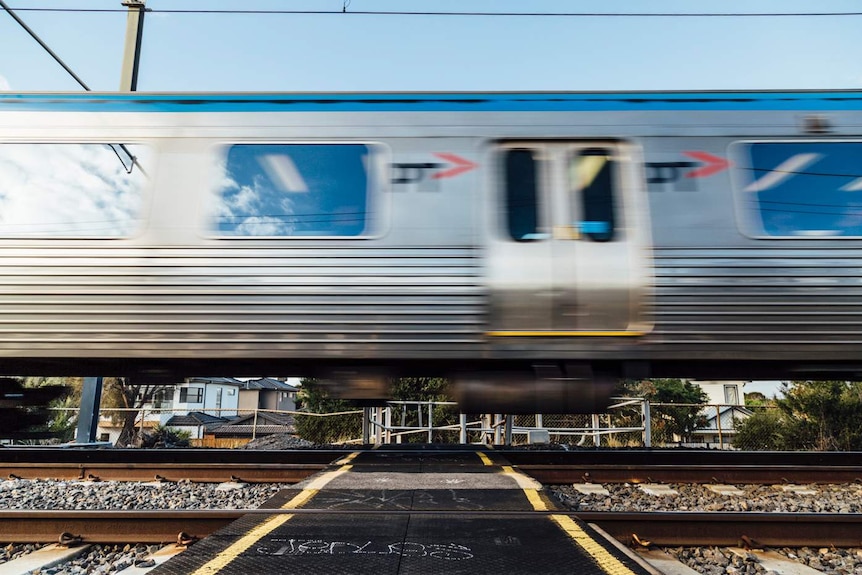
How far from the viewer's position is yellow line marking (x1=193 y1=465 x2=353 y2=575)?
269 cm

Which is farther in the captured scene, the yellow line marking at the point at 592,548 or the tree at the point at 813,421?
the tree at the point at 813,421

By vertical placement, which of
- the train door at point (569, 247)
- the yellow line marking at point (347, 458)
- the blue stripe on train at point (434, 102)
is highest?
the blue stripe on train at point (434, 102)

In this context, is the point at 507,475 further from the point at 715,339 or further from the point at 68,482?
the point at 68,482

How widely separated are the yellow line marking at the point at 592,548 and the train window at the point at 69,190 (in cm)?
340

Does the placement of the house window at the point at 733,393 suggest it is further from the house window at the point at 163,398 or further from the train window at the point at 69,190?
the house window at the point at 163,398

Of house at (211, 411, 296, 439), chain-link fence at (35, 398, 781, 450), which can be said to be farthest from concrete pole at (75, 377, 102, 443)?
house at (211, 411, 296, 439)

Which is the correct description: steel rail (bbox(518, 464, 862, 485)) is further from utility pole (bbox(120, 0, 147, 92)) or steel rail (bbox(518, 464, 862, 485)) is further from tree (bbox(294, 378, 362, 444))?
tree (bbox(294, 378, 362, 444))

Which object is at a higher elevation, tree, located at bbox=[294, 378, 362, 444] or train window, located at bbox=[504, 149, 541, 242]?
train window, located at bbox=[504, 149, 541, 242]

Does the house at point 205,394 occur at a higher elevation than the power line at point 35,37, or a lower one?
lower

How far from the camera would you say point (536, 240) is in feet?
12.2

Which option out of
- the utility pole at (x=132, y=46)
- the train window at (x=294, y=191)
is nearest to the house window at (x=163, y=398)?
the utility pole at (x=132, y=46)

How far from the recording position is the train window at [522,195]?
373cm

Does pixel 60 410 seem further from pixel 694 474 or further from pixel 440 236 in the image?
pixel 694 474

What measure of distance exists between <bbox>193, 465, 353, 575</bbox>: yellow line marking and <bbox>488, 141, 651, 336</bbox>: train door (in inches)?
72.6
